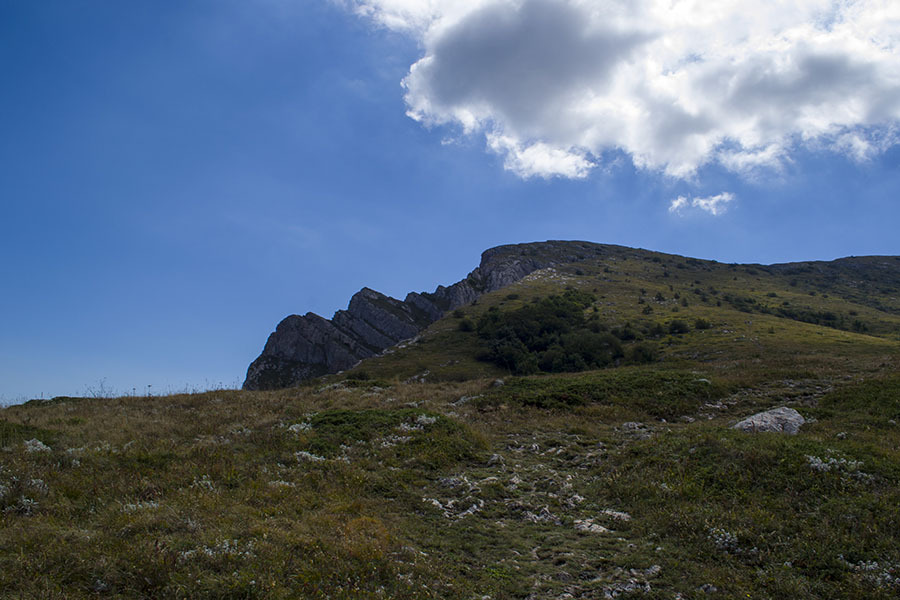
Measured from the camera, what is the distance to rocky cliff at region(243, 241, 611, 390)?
113188 millimetres

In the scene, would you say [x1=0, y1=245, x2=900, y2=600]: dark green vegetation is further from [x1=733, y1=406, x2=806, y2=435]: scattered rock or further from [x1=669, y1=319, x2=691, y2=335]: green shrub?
[x1=669, y1=319, x2=691, y2=335]: green shrub

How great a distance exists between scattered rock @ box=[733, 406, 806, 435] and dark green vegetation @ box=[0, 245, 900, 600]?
57 cm

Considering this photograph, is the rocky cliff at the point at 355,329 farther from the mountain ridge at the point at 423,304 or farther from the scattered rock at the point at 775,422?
the scattered rock at the point at 775,422

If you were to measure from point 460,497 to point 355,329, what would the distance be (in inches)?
4777

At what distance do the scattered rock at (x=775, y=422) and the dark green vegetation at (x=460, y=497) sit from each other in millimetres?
572

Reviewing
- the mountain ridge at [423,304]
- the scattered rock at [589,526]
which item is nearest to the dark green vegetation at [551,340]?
the mountain ridge at [423,304]

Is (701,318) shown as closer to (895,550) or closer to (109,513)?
(895,550)

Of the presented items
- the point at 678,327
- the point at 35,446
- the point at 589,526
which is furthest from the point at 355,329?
the point at 589,526

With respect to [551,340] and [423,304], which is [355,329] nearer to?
[423,304]

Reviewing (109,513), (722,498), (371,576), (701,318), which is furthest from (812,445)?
(701,318)

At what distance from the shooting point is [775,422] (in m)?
17.3

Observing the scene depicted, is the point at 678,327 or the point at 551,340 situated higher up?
the point at 678,327

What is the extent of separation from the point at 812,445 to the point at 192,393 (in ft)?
104

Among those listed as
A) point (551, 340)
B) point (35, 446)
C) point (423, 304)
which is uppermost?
point (423, 304)
